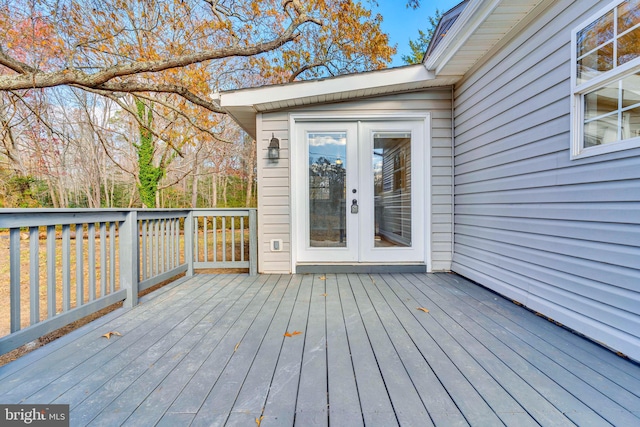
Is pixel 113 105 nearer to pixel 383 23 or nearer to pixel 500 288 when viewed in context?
Result: pixel 383 23

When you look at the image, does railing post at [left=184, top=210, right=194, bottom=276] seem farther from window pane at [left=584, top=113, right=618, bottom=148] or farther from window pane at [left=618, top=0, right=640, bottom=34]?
window pane at [left=618, top=0, right=640, bottom=34]

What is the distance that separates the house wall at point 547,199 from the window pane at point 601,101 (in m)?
0.12

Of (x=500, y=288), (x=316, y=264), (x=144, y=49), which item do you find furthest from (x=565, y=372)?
(x=144, y=49)

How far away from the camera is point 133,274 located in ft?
7.82

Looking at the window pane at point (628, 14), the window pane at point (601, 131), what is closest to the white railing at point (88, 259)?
the window pane at point (601, 131)

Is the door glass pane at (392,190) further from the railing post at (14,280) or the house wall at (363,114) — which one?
the railing post at (14,280)

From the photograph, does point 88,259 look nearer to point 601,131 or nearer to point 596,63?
point 601,131

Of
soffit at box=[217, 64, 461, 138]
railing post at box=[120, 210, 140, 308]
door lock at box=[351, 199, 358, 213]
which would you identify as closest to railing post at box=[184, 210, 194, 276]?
railing post at box=[120, 210, 140, 308]

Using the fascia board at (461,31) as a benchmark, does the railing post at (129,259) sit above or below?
below

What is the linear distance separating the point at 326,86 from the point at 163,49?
444 centimetres

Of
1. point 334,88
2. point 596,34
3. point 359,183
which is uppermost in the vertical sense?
point 334,88

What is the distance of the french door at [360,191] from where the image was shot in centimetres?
354

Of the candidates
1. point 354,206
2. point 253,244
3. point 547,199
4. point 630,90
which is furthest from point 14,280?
point 630,90

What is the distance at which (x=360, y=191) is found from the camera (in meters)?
3.54
